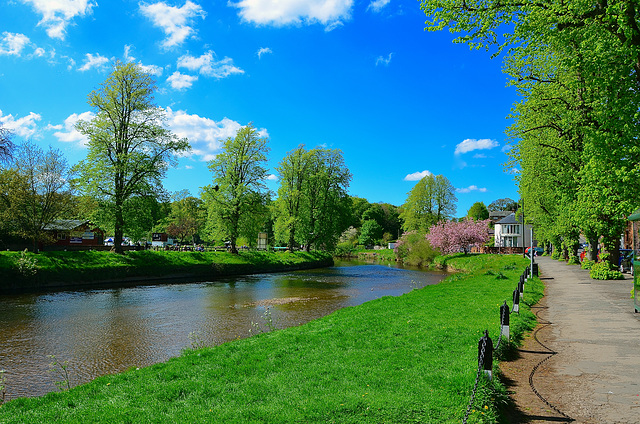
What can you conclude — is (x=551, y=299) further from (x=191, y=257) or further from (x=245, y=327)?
(x=191, y=257)

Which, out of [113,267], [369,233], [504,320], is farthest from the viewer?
[369,233]

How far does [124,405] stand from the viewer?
18.8 ft

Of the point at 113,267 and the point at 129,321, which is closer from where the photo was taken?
the point at 129,321

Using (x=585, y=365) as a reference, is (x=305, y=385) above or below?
above

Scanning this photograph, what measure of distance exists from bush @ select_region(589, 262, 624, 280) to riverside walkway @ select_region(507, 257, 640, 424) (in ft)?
35.9

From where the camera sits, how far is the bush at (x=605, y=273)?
24.4 metres

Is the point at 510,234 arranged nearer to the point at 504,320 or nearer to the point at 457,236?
the point at 457,236

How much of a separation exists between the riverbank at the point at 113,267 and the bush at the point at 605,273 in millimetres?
28873

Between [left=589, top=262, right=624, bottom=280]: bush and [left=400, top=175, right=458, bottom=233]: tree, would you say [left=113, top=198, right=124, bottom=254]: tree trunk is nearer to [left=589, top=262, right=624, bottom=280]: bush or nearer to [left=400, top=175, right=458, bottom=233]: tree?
[left=589, top=262, right=624, bottom=280]: bush

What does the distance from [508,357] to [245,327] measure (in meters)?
9.39

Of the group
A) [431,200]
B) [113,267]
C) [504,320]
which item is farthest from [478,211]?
[504,320]

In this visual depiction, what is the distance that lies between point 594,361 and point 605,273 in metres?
20.3

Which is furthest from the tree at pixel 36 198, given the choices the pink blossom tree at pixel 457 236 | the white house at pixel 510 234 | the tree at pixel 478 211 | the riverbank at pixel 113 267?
the tree at pixel 478 211

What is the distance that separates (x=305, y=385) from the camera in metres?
6.25
